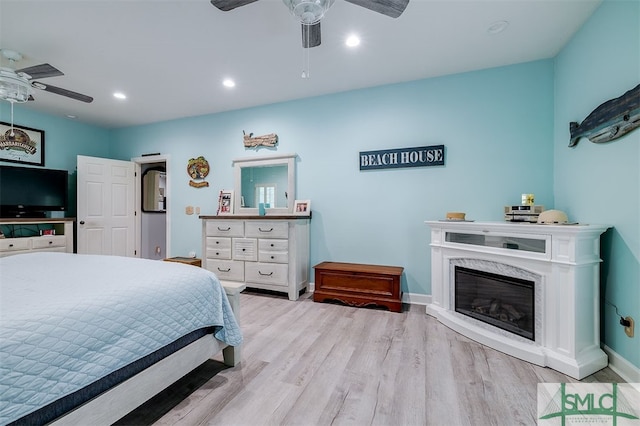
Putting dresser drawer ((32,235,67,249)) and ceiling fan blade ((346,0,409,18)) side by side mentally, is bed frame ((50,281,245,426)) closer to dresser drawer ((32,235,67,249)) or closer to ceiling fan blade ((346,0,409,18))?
ceiling fan blade ((346,0,409,18))

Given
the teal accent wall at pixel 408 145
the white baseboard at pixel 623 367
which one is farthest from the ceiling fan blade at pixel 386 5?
the white baseboard at pixel 623 367

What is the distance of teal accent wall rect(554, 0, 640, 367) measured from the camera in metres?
1.70

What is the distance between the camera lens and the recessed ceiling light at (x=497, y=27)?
2203 mm

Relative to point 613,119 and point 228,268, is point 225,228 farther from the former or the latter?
point 613,119


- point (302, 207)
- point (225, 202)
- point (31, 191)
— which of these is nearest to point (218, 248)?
point (225, 202)

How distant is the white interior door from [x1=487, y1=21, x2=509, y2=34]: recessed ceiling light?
18.0 feet

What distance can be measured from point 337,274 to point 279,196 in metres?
1.40

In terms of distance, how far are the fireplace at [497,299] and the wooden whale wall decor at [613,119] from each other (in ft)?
3.83

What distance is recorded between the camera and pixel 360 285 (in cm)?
305

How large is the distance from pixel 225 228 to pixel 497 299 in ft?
10.3


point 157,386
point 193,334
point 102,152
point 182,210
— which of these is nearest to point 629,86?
point 193,334

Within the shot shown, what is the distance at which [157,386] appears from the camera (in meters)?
1.37

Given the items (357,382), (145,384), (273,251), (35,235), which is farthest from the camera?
(35,235)

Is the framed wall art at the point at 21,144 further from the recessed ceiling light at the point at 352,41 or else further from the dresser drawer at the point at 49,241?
the recessed ceiling light at the point at 352,41
